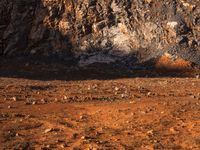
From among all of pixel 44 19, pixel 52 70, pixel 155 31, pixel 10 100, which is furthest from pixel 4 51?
pixel 10 100

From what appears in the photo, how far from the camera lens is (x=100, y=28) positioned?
25.5 metres

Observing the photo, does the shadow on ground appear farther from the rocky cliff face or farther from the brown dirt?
the brown dirt

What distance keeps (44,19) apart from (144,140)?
17224 mm

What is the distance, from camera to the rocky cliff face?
80.2ft

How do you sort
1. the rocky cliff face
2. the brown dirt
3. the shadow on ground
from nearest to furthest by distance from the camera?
1. the brown dirt
2. the shadow on ground
3. the rocky cliff face

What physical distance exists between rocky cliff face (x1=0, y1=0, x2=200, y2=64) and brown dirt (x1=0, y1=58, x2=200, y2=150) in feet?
21.6

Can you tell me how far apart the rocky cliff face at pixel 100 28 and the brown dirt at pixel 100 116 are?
658 cm

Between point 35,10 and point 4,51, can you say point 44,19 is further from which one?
point 4,51

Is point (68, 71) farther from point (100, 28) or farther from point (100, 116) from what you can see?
point (100, 116)

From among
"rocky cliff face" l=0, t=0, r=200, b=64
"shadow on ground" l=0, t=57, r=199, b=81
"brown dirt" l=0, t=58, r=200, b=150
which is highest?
"rocky cliff face" l=0, t=0, r=200, b=64

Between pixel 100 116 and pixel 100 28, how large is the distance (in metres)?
14.1

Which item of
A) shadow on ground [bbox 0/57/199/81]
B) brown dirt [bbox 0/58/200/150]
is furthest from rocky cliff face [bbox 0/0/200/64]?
brown dirt [bbox 0/58/200/150]

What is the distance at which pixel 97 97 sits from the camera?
14398mm

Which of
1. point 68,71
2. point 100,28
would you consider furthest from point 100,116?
point 100,28
